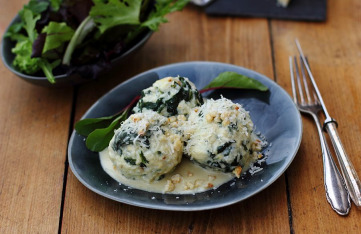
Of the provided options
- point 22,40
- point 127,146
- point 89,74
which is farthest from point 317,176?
point 22,40

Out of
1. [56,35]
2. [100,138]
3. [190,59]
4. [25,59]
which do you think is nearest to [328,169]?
[100,138]

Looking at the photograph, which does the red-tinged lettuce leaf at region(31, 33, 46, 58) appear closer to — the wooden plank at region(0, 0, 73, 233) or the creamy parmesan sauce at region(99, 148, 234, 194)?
the wooden plank at region(0, 0, 73, 233)

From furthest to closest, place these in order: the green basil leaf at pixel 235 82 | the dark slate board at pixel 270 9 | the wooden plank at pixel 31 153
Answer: the dark slate board at pixel 270 9 → the green basil leaf at pixel 235 82 → the wooden plank at pixel 31 153

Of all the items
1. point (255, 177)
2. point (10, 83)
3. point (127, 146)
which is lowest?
point (10, 83)

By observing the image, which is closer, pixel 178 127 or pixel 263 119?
pixel 178 127

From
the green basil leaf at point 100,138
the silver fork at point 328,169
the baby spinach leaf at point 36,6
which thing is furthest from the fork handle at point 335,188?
the baby spinach leaf at point 36,6

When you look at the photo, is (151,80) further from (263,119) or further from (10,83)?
(10,83)

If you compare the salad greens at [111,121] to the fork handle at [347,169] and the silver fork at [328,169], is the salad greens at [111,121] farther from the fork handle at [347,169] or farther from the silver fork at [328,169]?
the fork handle at [347,169]
